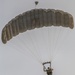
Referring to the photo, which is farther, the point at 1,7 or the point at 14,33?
the point at 1,7

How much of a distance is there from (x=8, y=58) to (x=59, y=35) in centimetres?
114

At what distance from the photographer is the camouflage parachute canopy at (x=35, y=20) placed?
393 cm

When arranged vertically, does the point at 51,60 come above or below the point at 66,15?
below

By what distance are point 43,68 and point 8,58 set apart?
737 mm

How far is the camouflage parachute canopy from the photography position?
Answer: 3.93m

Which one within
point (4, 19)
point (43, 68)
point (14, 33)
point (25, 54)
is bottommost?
point (43, 68)

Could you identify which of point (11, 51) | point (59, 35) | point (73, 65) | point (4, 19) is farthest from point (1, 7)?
point (73, 65)

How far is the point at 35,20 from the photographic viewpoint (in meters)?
4.03

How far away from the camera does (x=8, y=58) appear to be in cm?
477

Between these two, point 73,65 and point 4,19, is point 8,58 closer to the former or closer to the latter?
point 4,19

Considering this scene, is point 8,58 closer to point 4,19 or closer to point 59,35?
point 4,19

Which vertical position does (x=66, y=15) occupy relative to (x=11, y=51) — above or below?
above

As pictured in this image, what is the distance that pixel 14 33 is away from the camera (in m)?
4.14

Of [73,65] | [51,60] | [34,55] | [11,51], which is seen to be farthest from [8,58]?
[73,65]
